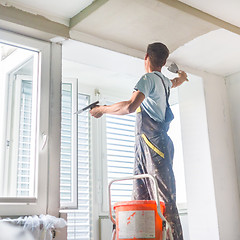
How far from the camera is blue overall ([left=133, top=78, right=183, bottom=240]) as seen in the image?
1.95 m

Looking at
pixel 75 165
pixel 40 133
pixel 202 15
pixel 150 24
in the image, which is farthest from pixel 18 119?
pixel 202 15

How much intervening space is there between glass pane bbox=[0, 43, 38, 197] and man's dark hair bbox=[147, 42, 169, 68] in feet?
2.20

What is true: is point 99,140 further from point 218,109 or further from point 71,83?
point 218,109

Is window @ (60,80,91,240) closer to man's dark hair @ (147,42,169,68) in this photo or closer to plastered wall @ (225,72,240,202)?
man's dark hair @ (147,42,169,68)

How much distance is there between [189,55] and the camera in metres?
2.64

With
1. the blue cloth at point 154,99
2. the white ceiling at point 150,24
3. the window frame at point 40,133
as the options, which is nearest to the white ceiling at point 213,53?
the white ceiling at point 150,24

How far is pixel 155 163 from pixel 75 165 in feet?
2.05

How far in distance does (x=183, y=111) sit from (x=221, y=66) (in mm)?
449

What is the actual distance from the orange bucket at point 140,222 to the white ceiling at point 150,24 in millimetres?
1032

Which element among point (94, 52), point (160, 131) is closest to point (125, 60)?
point (94, 52)

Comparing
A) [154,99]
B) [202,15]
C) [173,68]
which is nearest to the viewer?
[154,99]

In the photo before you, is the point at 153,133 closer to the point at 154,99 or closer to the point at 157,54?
the point at 154,99

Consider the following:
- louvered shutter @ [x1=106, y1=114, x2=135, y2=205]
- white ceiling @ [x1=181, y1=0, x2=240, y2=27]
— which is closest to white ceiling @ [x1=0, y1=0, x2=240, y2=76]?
white ceiling @ [x1=181, y1=0, x2=240, y2=27]

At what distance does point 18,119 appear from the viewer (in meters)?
2.17
